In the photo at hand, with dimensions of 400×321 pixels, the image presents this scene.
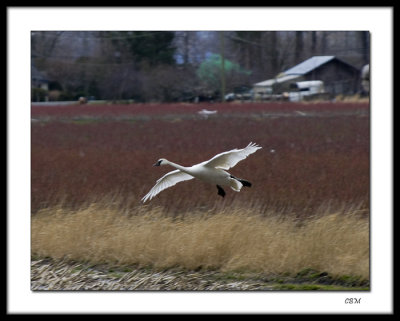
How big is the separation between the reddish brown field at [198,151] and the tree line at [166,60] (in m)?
0.86

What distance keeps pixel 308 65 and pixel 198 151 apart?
251 cm

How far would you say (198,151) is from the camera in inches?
541

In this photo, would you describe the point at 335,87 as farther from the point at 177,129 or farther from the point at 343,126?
the point at 177,129

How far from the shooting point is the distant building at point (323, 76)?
41.4ft

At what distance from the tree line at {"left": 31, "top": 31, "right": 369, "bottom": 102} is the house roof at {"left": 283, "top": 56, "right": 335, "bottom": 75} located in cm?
14

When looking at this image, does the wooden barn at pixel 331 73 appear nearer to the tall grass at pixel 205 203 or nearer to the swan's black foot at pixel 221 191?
the tall grass at pixel 205 203

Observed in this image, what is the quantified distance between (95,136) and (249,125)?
3558 millimetres

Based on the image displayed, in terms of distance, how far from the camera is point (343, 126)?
16438 millimetres

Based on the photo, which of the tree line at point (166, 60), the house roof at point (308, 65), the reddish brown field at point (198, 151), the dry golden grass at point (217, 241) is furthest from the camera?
the house roof at point (308, 65)

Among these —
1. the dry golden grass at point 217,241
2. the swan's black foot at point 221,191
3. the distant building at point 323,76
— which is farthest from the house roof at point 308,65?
the swan's black foot at point 221,191

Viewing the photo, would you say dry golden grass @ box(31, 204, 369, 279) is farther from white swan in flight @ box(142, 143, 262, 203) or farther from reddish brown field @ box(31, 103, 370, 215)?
reddish brown field @ box(31, 103, 370, 215)

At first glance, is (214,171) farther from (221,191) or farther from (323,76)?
(323,76)

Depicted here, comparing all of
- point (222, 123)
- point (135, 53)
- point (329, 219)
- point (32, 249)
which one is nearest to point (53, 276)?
point (32, 249)

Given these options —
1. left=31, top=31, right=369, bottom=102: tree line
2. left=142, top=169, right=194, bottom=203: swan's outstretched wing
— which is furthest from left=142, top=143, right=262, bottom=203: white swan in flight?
left=31, top=31, right=369, bottom=102: tree line
